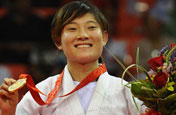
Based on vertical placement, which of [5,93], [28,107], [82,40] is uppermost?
[82,40]

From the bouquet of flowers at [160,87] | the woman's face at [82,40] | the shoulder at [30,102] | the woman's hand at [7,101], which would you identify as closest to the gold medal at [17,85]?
the woman's hand at [7,101]

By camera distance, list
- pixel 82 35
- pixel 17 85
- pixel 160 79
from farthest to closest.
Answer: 1. pixel 82 35
2. pixel 17 85
3. pixel 160 79

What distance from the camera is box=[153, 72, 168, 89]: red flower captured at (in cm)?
181

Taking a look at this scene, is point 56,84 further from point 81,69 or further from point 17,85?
point 17,85

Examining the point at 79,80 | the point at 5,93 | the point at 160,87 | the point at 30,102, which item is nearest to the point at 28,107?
the point at 30,102

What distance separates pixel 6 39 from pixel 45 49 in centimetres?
41

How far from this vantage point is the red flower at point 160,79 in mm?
1807

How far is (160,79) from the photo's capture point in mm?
1810

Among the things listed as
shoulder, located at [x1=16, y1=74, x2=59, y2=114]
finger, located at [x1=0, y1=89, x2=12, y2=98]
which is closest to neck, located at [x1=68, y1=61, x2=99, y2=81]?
shoulder, located at [x1=16, y1=74, x2=59, y2=114]

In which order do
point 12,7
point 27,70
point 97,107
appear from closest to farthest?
1. point 97,107
2. point 27,70
3. point 12,7

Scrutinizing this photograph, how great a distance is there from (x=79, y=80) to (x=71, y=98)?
5.1 inches

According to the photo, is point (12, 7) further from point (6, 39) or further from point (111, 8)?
point (111, 8)

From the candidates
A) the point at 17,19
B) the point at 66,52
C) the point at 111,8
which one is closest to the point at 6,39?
the point at 17,19

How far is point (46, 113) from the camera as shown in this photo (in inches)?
83.3
